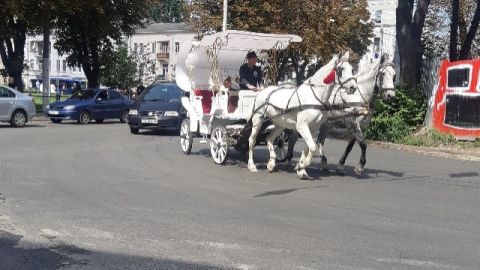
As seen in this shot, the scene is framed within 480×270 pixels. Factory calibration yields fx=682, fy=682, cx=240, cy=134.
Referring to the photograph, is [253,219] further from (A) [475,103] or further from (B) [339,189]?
(A) [475,103]

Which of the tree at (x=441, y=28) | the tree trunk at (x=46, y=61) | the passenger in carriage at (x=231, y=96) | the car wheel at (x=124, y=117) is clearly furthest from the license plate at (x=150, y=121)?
the tree at (x=441, y=28)

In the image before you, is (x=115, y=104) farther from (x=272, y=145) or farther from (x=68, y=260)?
(x=68, y=260)

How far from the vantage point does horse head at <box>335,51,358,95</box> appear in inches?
474

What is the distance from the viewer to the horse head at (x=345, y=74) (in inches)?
474

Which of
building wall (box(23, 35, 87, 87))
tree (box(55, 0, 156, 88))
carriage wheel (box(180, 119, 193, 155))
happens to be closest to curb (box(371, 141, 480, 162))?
carriage wheel (box(180, 119, 193, 155))

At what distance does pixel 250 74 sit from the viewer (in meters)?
14.9

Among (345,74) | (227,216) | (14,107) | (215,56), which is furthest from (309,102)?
(14,107)

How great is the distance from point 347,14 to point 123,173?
27.5 m

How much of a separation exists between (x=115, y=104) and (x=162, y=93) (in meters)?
7.40

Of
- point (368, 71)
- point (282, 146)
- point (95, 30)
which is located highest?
point (95, 30)

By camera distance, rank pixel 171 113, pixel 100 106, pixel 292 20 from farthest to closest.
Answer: pixel 292 20 → pixel 100 106 → pixel 171 113

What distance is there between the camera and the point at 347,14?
38.4 metres

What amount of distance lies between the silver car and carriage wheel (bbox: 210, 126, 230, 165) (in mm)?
13104

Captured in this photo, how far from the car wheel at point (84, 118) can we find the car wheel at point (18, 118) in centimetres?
385
